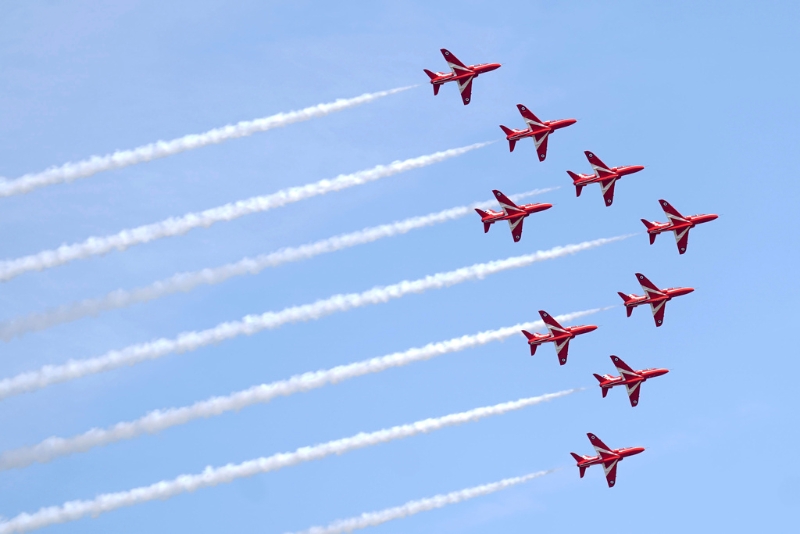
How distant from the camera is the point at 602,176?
110m

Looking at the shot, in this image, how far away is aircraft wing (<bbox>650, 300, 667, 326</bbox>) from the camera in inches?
4316

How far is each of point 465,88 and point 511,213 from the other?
957 centimetres

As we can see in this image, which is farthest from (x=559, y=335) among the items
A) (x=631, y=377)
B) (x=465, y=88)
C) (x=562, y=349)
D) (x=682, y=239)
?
(x=465, y=88)

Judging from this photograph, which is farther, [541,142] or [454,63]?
[541,142]

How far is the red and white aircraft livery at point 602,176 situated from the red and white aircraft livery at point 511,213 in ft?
10.8

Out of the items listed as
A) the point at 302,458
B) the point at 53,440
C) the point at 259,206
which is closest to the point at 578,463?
the point at 302,458

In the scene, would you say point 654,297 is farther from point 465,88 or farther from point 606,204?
point 465,88

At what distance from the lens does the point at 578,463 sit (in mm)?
106250

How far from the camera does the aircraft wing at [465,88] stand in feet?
344

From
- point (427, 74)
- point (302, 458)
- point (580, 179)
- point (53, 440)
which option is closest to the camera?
point (53, 440)

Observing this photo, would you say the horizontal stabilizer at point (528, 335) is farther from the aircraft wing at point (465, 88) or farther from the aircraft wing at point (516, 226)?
the aircraft wing at point (465, 88)

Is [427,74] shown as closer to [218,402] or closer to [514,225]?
[514,225]

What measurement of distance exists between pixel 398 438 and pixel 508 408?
8.86 metres

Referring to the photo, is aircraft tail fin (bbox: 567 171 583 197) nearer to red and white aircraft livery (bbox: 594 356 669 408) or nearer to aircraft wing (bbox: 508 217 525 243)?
aircraft wing (bbox: 508 217 525 243)
